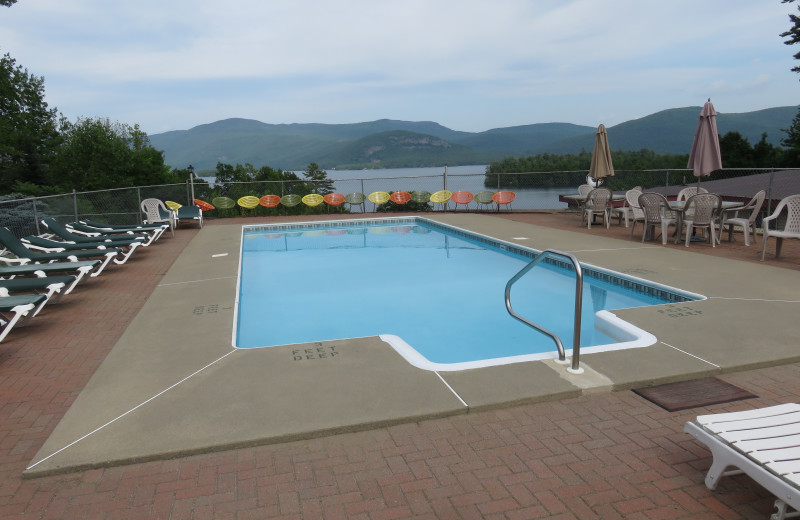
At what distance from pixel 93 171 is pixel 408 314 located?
26.6 metres

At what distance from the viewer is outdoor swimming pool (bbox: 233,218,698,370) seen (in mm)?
5316

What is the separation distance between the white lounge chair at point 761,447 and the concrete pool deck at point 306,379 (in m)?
1.01

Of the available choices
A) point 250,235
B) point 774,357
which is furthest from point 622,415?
point 250,235

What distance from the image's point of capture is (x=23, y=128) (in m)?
33.2

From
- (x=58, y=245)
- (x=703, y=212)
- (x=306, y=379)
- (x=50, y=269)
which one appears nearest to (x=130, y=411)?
(x=306, y=379)

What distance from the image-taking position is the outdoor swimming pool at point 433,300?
5.32m

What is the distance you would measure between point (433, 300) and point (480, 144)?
93.0m

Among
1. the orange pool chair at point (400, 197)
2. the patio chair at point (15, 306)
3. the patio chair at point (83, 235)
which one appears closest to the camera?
the patio chair at point (15, 306)

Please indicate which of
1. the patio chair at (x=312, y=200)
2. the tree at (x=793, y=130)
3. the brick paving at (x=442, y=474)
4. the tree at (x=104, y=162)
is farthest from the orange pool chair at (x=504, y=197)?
the tree at (x=104, y=162)

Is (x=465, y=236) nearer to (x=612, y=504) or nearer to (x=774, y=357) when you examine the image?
(x=774, y=357)

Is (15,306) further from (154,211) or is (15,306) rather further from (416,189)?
(416,189)

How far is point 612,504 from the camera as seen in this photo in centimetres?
222

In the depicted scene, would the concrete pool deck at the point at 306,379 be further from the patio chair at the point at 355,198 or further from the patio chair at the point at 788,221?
the patio chair at the point at 355,198

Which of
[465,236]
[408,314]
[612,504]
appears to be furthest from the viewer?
[465,236]
